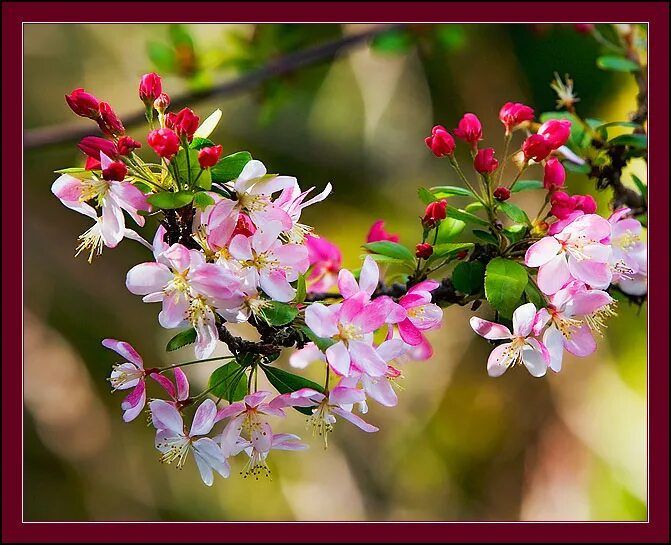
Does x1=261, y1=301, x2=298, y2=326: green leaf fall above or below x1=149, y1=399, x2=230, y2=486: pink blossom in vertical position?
above

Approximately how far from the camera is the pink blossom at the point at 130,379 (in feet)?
2.53

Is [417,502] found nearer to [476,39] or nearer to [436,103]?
[436,103]

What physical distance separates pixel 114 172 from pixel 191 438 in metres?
0.28

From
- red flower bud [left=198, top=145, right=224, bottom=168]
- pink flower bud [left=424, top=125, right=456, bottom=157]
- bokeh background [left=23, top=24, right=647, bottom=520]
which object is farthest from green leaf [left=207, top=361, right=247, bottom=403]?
bokeh background [left=23, top=24, right=647, bottom=520]

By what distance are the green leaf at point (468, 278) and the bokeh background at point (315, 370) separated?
1.95 m

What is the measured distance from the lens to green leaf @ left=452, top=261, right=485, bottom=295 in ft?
2.64

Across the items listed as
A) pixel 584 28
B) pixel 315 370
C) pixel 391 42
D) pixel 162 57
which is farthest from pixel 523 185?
pixel 315 370

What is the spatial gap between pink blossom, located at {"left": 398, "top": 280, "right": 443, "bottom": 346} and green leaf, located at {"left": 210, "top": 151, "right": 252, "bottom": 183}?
210mm

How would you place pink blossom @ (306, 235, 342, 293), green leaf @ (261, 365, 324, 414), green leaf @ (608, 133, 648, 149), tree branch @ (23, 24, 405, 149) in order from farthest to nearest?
tree branch @ (23, 24, 405, 149) < pink blossom @ (306, 235, 342, 293) < green leaf @ (608, 133, 648, 149) < green leaf @ (261, 365, 324, 414)

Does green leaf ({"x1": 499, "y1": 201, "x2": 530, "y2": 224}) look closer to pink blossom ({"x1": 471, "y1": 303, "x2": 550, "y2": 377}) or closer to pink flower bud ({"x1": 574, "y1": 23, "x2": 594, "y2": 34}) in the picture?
pink blossom ({"x1": 471, "y1": 303, "x2": 550, "y2": 377})

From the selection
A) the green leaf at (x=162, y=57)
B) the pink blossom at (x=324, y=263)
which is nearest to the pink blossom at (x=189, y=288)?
the pink blossom at (x=324, y=263)

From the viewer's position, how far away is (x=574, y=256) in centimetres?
74

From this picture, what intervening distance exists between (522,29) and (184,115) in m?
2.65

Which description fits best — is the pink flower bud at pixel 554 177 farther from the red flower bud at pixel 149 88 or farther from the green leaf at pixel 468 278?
the red flower bud at pixel 149 88
